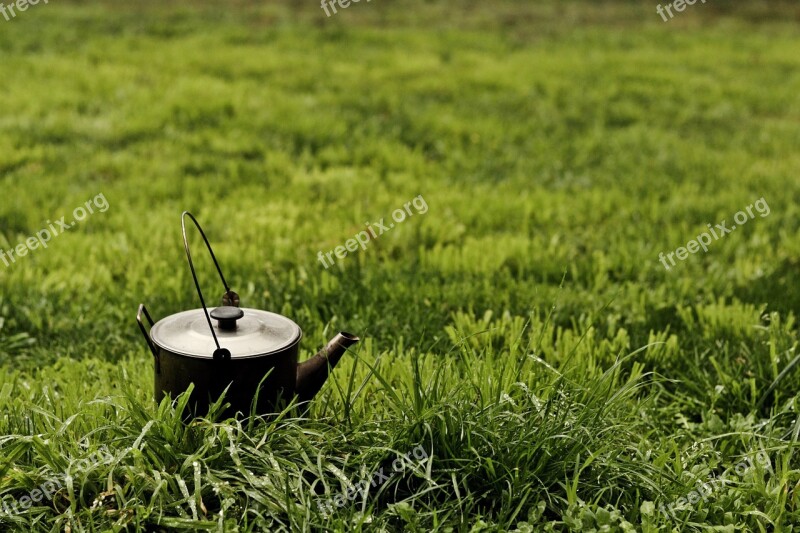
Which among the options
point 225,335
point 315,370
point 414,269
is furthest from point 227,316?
point 414,269

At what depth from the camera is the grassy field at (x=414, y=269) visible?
2.56 meters

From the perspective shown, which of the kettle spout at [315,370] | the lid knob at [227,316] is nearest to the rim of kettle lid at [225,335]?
the lid knob at [227,316]

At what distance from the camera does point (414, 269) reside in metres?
4.83

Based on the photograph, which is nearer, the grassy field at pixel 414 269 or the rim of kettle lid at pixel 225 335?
the grassy field at pixel 414 269

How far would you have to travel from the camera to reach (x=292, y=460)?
8.71 feet

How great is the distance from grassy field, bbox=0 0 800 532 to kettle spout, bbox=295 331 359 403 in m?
0.08

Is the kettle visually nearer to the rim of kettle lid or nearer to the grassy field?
the rim of kettle lid

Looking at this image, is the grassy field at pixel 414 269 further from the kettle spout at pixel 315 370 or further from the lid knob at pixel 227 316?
the lid knob at pixel 227 316

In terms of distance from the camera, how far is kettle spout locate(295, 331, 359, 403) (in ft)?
9.60

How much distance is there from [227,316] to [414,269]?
2.22 meters

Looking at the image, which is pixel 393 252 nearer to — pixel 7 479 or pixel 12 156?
pixel 7 479

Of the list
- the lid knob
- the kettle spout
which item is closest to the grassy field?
the kettle spout

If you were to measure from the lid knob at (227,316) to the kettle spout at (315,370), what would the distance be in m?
0.32

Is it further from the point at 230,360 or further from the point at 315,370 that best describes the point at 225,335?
the point at 315,370
